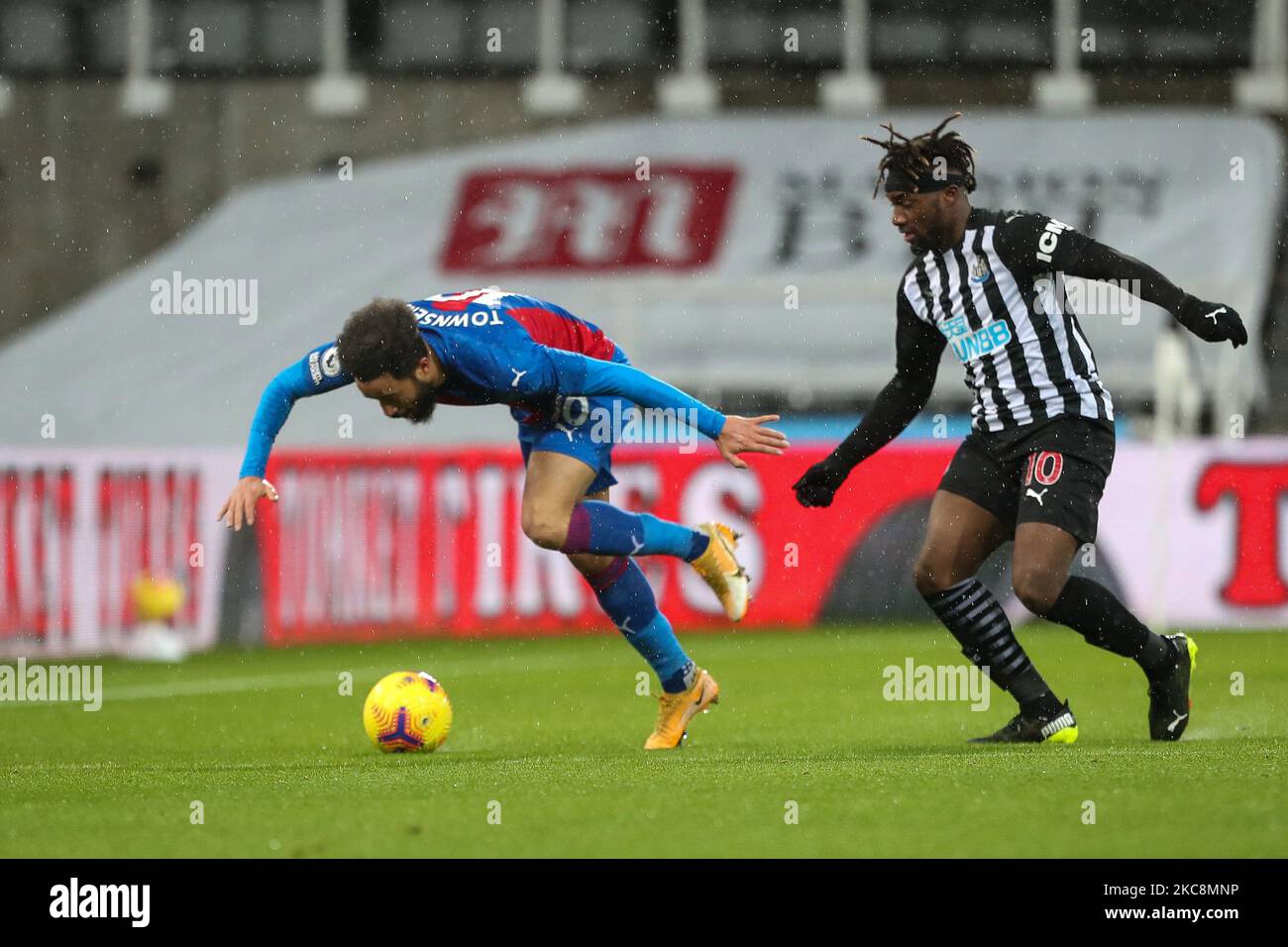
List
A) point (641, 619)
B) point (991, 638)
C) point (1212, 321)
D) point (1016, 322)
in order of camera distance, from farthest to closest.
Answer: point (641, 619), point (991, 638), point (1016, 322), point (1212, 321)

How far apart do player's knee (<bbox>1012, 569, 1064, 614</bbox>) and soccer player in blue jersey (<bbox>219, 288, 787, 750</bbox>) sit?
34.7 inches

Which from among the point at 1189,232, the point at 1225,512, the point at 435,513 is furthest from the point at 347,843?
the point at 1189,232

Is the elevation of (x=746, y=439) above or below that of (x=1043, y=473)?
above

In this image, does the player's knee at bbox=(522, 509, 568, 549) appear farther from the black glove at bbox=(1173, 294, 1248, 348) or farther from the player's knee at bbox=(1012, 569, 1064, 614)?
the black glove at bbox=(1173, 294, 1248, 348)

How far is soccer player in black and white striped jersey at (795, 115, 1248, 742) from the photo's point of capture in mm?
6656

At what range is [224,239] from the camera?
2066 cm

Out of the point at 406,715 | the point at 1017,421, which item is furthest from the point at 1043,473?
the point at 406,715

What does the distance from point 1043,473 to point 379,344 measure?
2178 mm

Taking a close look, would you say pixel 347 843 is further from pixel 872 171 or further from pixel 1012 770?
pixel 872 171

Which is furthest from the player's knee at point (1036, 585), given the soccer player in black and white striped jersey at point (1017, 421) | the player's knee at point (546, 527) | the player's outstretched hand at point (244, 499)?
the player's outstretched hand at point (244, 499)

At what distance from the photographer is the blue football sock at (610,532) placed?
6.99 m

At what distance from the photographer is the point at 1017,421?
22.4 ft

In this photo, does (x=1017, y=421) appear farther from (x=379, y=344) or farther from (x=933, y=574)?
(x=379, y=344)

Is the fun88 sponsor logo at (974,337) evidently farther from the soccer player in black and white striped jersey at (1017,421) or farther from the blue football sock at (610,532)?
the blue football sock at (610,532)
